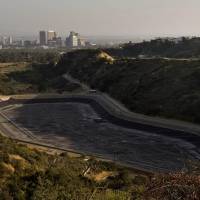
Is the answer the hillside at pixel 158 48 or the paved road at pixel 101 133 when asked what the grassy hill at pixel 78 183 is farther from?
the hillside at pixel 158 48

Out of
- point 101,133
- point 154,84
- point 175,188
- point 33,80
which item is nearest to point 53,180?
point 175,188

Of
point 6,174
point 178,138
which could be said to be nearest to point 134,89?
point 178,138

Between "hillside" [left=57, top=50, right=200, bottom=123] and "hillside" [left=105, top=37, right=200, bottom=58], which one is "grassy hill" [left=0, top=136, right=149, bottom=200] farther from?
"hillside" [left=105, top=37, right=200, bottom=58]

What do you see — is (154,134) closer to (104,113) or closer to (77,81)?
(104,113)

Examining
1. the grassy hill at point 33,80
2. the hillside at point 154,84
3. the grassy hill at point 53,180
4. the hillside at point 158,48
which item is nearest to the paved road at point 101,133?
the hillside at point 154,84

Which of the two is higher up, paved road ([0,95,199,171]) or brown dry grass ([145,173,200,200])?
brown dry grass ([145,173,200,200])

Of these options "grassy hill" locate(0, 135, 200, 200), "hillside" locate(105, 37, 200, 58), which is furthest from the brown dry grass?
"hillside" locate(105, 37, 200, 58)
